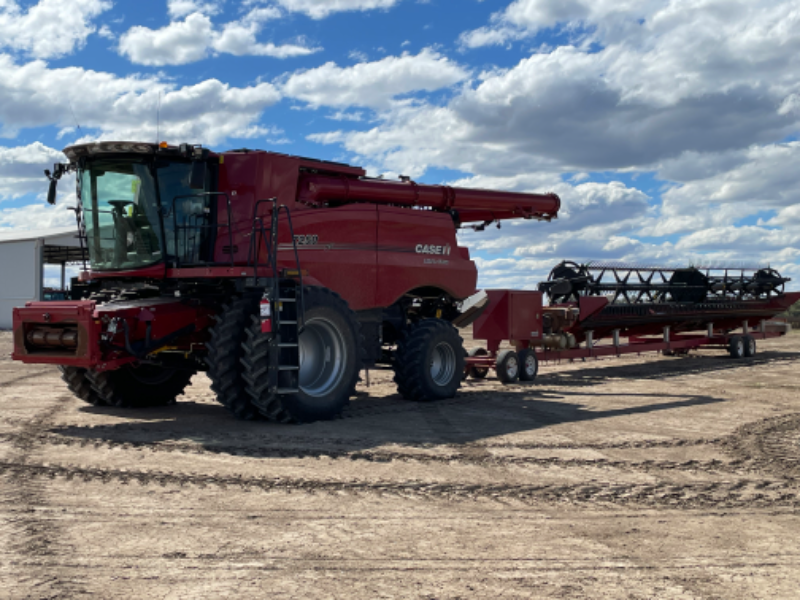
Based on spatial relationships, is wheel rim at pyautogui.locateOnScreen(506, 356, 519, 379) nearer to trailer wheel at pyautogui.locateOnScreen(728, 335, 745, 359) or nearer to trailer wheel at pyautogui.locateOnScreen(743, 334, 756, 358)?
trailer wheel at pyautogui.locateOnScreen(728, 335, 745, 359)

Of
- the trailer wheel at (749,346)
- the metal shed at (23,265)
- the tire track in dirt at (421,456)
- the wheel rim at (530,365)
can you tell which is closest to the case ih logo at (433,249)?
the wheel rim at (530,365)

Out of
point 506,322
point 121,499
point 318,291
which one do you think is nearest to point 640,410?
point 506,322

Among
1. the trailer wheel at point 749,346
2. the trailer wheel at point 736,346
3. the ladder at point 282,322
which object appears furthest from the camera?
the trailer wheel at point 749,346

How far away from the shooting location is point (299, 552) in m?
4.41

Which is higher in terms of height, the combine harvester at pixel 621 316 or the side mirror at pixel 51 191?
the side mirror at pixel 51 191

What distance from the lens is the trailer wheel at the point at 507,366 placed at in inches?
538

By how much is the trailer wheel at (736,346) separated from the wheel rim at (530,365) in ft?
25.3

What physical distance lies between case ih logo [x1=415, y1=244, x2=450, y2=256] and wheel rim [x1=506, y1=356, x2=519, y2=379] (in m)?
2.62

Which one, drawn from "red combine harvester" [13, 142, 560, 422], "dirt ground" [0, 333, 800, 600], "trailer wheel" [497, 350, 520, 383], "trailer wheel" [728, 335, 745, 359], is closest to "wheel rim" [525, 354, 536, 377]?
"trailer wheel" [497, 350, 520, 383]

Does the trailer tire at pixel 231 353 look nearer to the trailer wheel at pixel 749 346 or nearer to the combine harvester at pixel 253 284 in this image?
the combine harvester at pixel 253 284

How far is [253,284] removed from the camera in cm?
895

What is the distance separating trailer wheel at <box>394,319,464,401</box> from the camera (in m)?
11.3

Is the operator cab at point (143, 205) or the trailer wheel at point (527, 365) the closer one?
the operator cab at point (143, 205)

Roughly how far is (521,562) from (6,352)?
21206 millimetres
